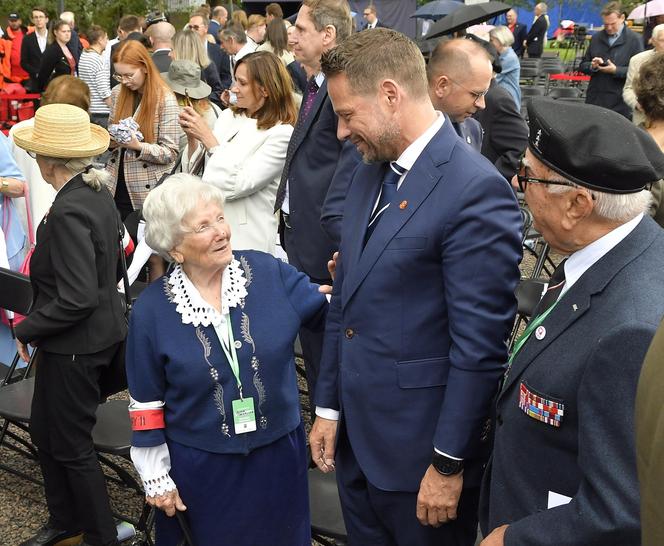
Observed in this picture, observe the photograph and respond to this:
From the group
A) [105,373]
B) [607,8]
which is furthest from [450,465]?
[607,8]

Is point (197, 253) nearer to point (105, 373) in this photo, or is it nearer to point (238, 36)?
point (105, 373)

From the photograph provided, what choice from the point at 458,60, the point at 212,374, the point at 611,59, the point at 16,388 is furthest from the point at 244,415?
the point at 611,59

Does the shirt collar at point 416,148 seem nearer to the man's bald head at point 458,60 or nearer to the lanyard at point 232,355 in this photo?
the lanyard at point 232,355

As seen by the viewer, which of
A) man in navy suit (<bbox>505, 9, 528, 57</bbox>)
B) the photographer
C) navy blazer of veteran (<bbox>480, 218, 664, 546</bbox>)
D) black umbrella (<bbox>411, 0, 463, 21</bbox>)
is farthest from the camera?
man in navy suit (<bbox>505, 9, 528, 57</bbox>)

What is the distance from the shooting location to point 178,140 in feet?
Answer: 18.7

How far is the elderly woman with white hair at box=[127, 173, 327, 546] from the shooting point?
260 cm

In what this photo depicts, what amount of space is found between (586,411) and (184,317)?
1.39m

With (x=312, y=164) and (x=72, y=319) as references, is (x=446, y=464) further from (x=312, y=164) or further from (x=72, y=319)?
(x=312, y=164)

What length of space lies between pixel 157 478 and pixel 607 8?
9.12m

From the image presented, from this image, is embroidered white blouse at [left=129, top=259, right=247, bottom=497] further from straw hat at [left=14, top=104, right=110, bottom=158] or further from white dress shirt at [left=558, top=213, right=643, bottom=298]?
white dress shirt at [left=558, top=213, right=643, bottom=298]

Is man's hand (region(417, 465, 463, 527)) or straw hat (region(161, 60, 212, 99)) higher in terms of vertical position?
man's hand (region(417, 465, 463, 527))

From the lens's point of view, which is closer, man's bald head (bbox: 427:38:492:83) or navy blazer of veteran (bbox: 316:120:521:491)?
navy blazer of veteran (bbox: 316:120:521:491)

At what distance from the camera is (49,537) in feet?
11.6

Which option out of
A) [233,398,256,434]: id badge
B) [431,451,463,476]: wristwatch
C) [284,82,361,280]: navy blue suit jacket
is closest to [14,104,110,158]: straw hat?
[284,82,361,280]: navy blue suit jacket
